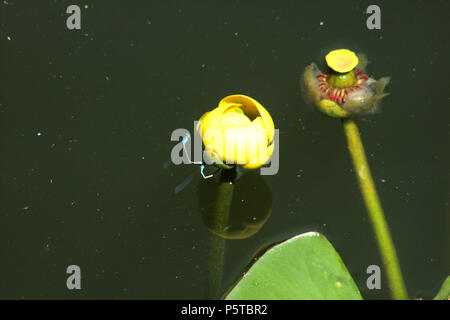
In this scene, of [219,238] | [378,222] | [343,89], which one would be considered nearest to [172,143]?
[219,238]

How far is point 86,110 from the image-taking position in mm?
1885

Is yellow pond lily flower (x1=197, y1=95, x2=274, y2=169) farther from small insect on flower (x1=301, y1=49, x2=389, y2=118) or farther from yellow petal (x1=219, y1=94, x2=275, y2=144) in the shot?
small insect on flower (x1=301, y1=49, x2=389, y2=118)

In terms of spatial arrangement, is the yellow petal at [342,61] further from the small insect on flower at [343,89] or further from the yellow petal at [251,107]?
the yellow petal at [251,107]

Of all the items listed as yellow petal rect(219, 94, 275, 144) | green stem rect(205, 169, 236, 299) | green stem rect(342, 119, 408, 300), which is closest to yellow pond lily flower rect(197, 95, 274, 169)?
yellow petal rect(219, 94, 275, 144)

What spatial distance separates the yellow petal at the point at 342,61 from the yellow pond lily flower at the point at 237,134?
290mm

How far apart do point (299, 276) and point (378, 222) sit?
42cm

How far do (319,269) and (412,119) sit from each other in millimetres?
817

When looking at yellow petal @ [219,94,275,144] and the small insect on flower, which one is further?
the small insect on flower

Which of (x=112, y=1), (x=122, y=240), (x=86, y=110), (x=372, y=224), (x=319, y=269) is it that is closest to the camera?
(x=319, y=269)

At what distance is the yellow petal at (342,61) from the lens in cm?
163

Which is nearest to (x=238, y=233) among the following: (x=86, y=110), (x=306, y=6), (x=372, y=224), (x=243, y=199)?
(x=243, y=199)

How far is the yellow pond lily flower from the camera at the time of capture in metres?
1.45

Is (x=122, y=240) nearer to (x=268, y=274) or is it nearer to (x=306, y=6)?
(x=268, y=274)

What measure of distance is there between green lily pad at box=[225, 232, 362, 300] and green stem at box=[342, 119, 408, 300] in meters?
0.31
